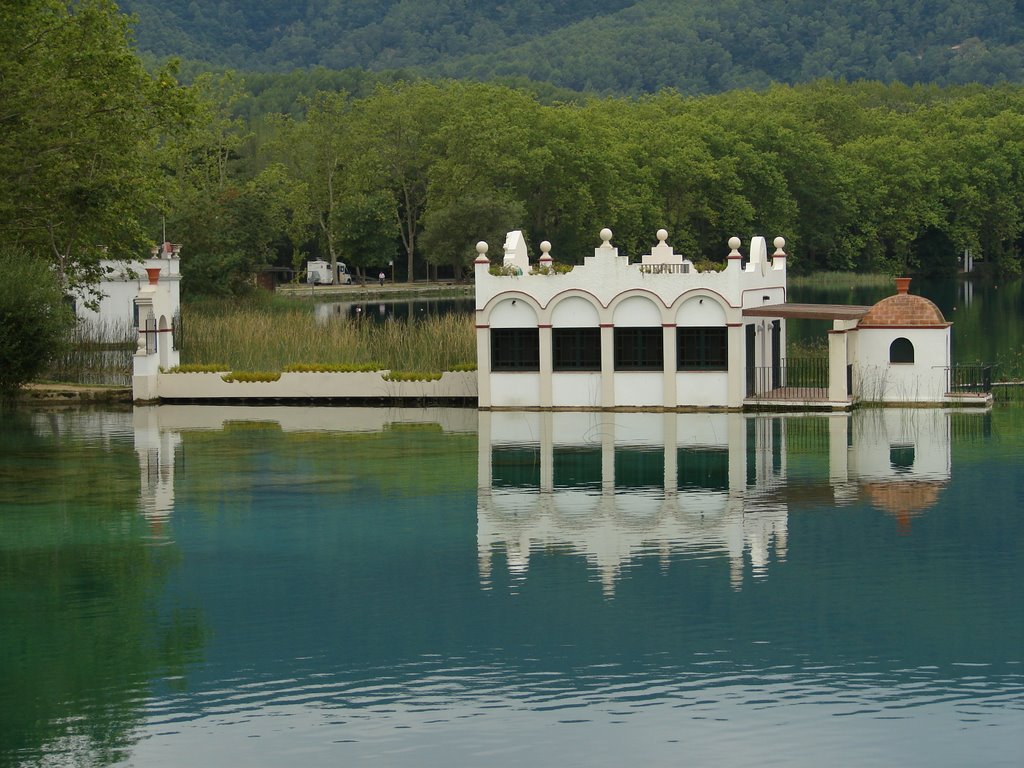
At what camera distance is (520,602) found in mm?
23750

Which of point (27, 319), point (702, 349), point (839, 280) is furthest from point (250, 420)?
point (839, 280)

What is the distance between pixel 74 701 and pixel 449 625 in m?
4.91

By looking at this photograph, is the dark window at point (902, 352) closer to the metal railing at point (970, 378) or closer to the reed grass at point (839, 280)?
the metal railing at point (970, 378)

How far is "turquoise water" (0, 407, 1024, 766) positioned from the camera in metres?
18.3

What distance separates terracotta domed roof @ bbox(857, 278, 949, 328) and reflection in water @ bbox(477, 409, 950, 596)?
6.82 feet

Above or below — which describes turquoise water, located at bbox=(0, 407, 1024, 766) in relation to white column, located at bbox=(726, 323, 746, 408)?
below

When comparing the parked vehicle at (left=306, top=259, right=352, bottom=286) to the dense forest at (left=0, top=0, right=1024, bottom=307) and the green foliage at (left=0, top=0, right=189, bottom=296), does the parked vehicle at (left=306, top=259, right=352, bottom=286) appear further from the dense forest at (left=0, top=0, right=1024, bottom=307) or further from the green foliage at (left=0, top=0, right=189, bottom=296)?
the green foliage at (left=0, top=0, right=189, bottom=296)

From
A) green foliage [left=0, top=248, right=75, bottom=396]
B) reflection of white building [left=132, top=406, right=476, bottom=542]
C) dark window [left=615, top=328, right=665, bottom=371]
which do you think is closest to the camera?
reflection of white building [left=132, top=406, right=476, bottom=542]

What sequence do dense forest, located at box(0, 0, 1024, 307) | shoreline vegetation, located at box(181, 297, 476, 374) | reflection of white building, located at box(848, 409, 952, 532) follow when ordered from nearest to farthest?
reflection of white building, located at box(848, 409, 952, 532) < shoreline vegetation, located at box(181, 297, 476, 374) < dense forest, located at box(0, 0, 1024, 307)

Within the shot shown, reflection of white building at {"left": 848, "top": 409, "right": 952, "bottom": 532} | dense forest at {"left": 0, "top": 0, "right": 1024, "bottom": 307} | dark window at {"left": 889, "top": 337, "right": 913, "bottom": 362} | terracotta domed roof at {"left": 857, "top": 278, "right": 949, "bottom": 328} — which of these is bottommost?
reflection of white building at {"left": 848, "top": 409, "right": 952, "bottom": 532}

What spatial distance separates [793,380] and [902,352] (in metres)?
4.48

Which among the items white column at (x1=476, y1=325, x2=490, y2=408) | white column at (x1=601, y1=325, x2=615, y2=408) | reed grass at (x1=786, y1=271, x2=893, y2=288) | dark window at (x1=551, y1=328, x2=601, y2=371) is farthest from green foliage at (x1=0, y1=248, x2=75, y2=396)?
reed grass at (x1=786, y1=271, x2=893, y2=288)

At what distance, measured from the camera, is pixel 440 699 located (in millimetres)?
19453

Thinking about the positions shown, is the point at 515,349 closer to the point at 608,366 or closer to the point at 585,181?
the point at 608,366
